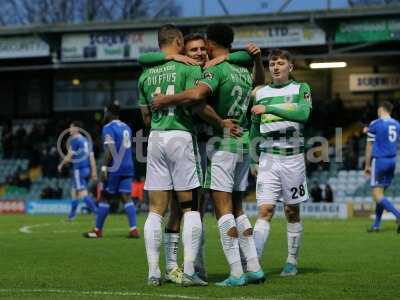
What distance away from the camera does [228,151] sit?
9.28 m

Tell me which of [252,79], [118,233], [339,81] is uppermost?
[339,81]

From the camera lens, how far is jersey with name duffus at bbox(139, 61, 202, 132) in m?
9.20

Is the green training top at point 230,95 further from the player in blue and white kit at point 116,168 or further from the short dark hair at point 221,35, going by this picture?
the player in blue and white kit at point 116,168

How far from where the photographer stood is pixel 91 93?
4191 cm

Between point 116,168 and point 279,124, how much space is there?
279 inches

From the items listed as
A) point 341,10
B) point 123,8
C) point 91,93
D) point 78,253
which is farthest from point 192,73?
point 91,93

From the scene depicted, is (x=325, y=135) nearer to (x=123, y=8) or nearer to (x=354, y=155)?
(x=354, y=155)

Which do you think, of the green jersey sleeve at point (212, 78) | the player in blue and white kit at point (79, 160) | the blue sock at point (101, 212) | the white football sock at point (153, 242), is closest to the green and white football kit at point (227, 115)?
the green jersey sleeve at point (212, 78)

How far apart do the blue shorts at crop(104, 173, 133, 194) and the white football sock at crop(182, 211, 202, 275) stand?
7.86 m

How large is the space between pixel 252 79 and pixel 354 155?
2206 cm

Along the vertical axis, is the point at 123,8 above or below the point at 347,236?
above

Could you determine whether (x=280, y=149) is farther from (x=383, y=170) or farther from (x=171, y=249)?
(x=383, y=170)

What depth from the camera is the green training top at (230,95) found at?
9.17 meters

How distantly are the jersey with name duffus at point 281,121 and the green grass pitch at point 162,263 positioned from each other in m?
1.38
